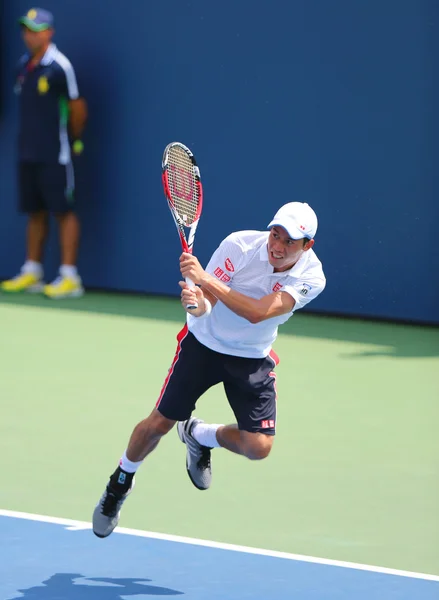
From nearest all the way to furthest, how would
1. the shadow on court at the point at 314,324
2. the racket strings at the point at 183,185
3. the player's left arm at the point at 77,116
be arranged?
the racket strings at the point at 183,185 < the shadow on court at the point at 314,324 < the player's left arm at the point at 77,116

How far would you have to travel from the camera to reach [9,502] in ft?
19.6

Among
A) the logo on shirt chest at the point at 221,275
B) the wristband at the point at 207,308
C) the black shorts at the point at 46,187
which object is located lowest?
the black shorts at the point at 46,187

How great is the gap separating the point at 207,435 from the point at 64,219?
5959 millimetres

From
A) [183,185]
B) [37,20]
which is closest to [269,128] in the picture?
[37,20]

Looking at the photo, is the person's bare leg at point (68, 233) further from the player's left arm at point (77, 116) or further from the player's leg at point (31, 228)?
the player's left arm at point (77, 116)

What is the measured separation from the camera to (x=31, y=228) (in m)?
12.0

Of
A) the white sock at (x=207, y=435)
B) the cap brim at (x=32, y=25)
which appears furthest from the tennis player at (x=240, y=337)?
the cap brim at (x=32, y=25)

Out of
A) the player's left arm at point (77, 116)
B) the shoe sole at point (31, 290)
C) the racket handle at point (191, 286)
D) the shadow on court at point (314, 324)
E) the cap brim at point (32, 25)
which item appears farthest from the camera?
the shoe sole at point (31, 290)

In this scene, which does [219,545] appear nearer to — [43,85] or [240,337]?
[240,337]

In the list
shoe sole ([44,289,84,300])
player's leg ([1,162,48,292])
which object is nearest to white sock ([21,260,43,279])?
player's leg ([1,162,48,292])

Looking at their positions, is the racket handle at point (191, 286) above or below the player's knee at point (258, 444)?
above

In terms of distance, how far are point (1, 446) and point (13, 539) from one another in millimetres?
1510

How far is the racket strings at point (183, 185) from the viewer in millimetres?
5637

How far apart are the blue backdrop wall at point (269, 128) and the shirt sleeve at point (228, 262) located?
209 inches
